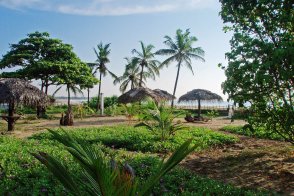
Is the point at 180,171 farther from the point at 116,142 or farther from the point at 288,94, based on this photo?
the point at 116,142

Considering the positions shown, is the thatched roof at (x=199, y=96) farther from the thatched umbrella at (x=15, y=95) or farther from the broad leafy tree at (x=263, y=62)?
the broad leafy tree at (x=263, y=62)

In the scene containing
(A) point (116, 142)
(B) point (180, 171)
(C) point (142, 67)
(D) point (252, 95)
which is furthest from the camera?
(C) point (142, 67)

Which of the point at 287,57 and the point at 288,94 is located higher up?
the point at 287,57

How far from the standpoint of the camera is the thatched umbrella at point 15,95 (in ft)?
53.4

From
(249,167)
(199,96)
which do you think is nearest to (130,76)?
(199,96)

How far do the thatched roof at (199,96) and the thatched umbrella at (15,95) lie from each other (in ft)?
42.1

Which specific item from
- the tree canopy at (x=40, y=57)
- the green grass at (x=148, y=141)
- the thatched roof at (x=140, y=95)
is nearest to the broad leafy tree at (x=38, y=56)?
the tree canopy at (x=40, y=57)

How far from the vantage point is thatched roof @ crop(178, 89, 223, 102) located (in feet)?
87.9

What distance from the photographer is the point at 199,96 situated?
87.7 ft

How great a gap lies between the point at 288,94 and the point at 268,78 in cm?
145

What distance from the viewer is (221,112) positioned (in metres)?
32.9

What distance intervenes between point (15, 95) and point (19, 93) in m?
0.22

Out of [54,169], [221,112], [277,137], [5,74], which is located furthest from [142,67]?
[54,169]

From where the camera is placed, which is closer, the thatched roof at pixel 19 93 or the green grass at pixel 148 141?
the green grass at pixel 148 141
